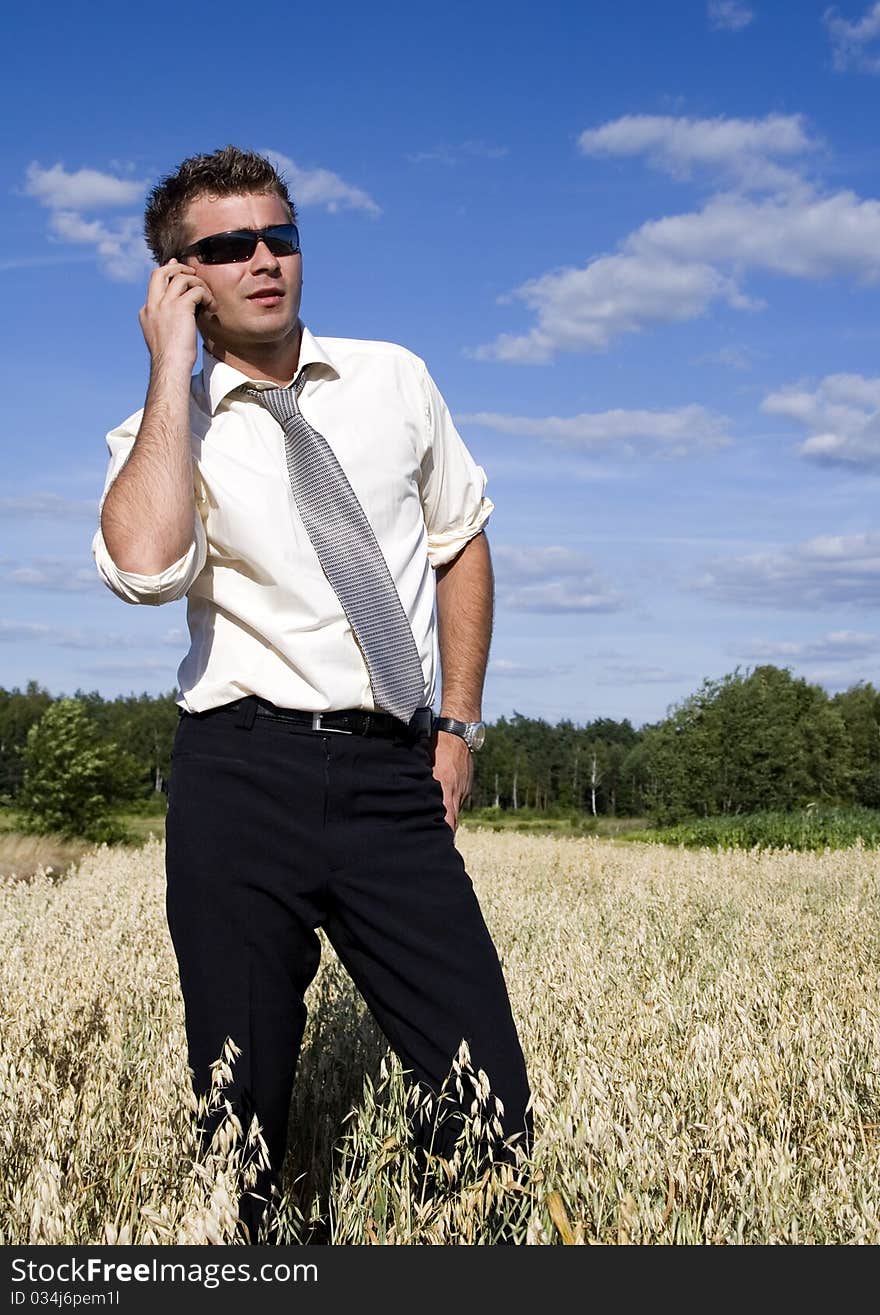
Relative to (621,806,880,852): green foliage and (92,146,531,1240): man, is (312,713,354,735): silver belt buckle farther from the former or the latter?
Result: (621,806,880,852): green foliage

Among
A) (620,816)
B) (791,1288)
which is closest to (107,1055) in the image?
(791,1288)

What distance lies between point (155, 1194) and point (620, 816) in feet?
438

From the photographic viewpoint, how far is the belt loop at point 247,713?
263 centimetres

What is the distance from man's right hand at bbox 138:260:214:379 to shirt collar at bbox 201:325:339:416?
0.32ft

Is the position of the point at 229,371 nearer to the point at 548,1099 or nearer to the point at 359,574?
the point at 359,574

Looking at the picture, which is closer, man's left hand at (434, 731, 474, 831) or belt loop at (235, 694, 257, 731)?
belt loop at (235, 694, 257, 731)

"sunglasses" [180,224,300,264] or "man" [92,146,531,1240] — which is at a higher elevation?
"sunglasses" [180,224,300,264]

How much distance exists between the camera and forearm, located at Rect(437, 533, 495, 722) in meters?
3.24

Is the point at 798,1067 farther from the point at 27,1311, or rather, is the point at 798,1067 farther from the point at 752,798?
the point at 752,798

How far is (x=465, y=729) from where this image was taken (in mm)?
3123

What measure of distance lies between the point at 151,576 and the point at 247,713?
377 mm

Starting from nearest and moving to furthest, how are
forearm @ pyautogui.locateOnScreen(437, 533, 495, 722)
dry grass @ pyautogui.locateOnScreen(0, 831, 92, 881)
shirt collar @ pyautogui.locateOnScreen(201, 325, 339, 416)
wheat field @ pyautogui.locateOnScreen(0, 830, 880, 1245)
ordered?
wheat field @ pyautogui.locateOnScreen(0, 830, 880, 1245), shirt collar @ pyautogui.locateOnScreen(201, 325, 339, 416), forearm @ pyautogui.locateOnScreen(437, 533, 495, 722), dry grass @ pyautogui.locateOnScreen(0, 831, 92, 881)

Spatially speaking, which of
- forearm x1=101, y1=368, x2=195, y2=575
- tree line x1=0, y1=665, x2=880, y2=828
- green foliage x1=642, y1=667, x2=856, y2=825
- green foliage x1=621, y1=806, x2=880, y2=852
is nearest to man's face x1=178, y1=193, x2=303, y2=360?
forearm x1=101, y1=368, x2=195, y2=575

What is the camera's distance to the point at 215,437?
282 cm
